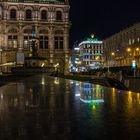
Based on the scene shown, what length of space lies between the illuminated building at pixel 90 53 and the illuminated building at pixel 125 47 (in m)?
42.5

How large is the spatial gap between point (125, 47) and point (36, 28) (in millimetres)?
33488

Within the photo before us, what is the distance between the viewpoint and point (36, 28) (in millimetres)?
97938

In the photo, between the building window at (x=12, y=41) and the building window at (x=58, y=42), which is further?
the building window at (x=58, y=42)

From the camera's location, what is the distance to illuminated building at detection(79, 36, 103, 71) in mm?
187500

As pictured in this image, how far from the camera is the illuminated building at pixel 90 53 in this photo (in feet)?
615

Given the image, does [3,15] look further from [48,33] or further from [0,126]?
[0,126]

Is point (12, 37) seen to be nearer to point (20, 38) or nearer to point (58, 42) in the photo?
point (20, 38)

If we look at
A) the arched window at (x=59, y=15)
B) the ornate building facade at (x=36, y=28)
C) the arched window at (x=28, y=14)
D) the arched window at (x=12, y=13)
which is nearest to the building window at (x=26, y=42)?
the ornate building facade at (x=36, y=28)

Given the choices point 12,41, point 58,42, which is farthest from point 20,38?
point 58,42

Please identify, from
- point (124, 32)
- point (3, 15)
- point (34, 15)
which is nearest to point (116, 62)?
point (124, 32)

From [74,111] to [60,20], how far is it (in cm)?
9632

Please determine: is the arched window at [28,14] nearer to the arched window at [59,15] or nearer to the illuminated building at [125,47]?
the arched window at [59,15]

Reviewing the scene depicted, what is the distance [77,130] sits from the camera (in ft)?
11.7

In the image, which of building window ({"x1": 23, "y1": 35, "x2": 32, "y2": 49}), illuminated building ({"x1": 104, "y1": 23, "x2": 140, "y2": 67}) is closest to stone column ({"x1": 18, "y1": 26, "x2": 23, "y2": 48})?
building window ({"x1": 23, "y1": 35, "x2": 32, "y2": 49})
